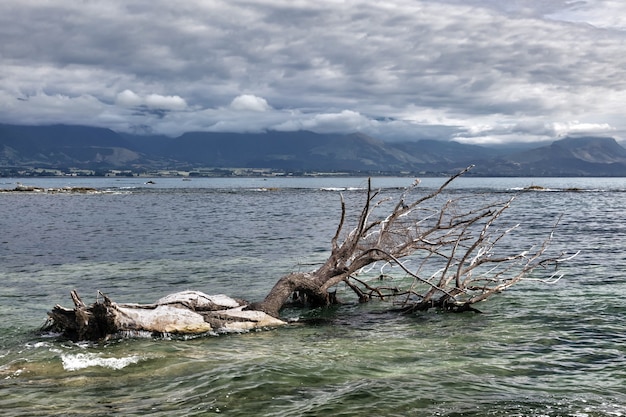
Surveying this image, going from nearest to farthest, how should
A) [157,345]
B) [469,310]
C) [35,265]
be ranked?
[157,345] < [469,310] < [35,265]

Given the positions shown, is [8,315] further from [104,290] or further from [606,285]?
[606,285]

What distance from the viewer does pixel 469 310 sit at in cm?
1797

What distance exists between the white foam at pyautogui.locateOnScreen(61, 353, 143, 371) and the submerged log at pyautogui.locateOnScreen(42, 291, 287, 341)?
1333 millimetres

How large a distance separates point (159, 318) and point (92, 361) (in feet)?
8.67

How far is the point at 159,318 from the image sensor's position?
1523cm

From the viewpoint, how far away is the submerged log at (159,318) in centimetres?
1443

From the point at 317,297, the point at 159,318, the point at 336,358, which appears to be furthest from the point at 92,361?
the point at 317,297

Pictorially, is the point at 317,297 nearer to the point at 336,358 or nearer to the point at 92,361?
the point at 336,358

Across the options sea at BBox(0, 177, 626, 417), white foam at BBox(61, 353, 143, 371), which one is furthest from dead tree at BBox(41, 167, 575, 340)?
white foam at BBox(61, 353, 143, 371)

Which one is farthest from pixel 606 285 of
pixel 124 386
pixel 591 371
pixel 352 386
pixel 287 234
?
pixel 287 234

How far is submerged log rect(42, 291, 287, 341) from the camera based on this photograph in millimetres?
14430

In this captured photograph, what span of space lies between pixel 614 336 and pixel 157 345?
1175 centimetres

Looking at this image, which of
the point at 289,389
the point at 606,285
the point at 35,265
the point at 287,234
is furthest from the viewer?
the point at 287,234

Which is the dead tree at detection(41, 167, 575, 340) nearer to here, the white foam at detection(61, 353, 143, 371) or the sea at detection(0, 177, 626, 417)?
the sea at detection(0, 177, 626, 417)
